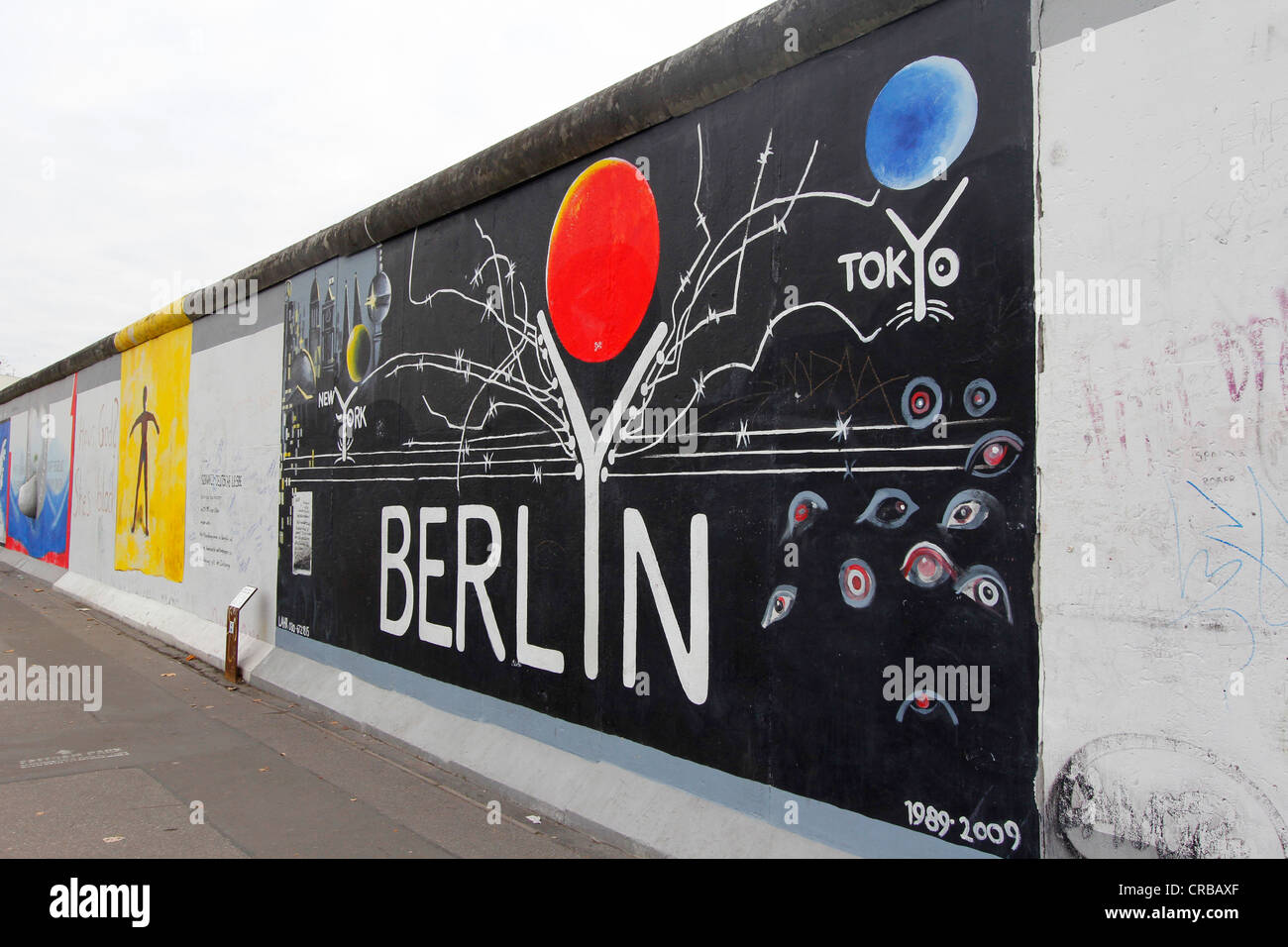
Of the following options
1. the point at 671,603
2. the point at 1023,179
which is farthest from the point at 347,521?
the point at 1023,179

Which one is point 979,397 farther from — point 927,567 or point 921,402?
point 927,567

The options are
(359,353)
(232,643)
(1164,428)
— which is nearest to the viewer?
(1164,428)

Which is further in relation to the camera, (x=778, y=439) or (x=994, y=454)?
(x=778, y=439)

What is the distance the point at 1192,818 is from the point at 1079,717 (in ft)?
1.52

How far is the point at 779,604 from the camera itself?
A: 4.47 metres

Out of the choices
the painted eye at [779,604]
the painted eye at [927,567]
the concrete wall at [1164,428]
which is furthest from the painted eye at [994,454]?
the painted eye at [779,604]

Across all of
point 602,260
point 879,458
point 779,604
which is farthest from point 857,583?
point 602,260

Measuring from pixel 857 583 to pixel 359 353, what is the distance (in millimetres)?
5899

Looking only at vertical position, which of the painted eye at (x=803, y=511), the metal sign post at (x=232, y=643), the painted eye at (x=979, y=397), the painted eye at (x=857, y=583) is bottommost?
the metal sign post at (x=232, y=643)

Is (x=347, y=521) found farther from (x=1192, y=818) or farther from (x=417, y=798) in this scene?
(x=1192, y=818)

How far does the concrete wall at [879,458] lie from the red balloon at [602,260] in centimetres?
4

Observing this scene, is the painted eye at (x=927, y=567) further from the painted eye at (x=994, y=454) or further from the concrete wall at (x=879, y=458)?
the painted eye at (x=994, y=454)

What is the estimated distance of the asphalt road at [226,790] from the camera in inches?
193

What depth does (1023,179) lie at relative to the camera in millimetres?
3619
